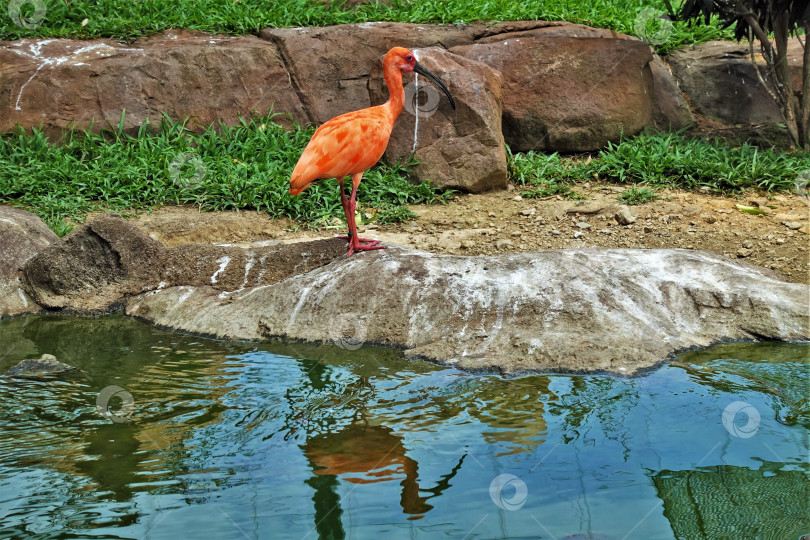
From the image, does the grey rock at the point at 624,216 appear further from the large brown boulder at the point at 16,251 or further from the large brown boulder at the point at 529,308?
the large brown boulder at the point at 16,251

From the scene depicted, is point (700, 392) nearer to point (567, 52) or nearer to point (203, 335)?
point (203, 335)

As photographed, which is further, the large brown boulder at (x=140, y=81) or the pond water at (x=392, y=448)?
the large brown boulder at (x=140, y=81)

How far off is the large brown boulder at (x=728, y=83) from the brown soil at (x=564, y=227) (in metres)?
2.16

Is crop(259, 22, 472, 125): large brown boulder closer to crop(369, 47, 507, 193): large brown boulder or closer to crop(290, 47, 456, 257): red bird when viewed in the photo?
crop(369, 47, 507, 193): large brown boulder

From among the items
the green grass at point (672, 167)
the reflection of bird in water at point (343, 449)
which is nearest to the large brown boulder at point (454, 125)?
the green grass at point (672, 167)

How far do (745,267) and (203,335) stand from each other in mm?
3287

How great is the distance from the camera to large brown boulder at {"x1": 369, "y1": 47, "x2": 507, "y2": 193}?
7562 mm

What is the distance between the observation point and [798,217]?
22.0 ft

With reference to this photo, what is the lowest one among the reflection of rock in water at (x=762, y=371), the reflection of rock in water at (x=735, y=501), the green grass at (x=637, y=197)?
the green grass at (x=637, y=197)

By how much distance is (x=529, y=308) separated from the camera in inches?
168

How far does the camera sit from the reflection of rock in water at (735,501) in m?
2.72

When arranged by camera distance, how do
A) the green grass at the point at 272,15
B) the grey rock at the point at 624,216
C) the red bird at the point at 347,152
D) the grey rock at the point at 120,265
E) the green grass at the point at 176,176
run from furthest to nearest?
the green grass at the point at 272,15
the green grass at the point at 176,176
the grey rock at the point at 624,216
the grey rock at the point at 120,265
the red bird at the point at 347,152

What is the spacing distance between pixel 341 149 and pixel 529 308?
168 centimetres

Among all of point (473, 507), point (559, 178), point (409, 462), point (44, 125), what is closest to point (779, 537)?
point (473, 507)
